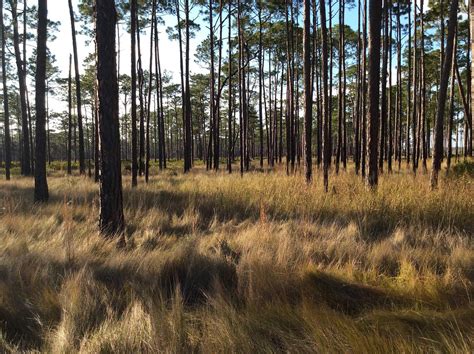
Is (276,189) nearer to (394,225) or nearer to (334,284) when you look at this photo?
(394,225)

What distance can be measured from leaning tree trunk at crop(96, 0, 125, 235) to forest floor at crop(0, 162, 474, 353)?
459 mm

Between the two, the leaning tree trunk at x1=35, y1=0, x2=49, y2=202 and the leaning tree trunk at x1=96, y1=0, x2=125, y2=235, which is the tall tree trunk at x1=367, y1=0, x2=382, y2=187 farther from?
the leaning tree trunk at x1=35, y1=0, x2=49, y2=202

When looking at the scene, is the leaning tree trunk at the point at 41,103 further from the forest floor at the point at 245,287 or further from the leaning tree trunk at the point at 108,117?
the leaning tree trunk at the point at 108,117

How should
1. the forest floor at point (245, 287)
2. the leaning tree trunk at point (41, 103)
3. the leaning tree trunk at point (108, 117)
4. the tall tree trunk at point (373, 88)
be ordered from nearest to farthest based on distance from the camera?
the forest floor at point (245, 287) → the leaning tree trunk at point (108, 117) → the tall tree trunk at point (373, 88) → the leaning tree trunk at point (41, 103)

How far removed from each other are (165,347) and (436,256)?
3309mm

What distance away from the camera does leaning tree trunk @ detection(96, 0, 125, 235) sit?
4.87m

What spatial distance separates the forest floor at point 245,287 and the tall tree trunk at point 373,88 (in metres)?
2.40

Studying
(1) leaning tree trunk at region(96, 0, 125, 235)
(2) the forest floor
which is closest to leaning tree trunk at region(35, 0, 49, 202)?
(2) the forest floor

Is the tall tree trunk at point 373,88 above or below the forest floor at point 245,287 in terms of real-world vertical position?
above

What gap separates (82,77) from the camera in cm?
2880

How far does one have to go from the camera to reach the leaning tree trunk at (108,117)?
192 inches

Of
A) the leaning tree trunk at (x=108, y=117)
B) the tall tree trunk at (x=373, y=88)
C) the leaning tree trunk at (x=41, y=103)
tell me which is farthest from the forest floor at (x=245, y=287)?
the leaning tree trunk at (x=41, y=103)

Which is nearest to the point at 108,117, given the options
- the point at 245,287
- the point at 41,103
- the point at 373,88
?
the point at 245,287

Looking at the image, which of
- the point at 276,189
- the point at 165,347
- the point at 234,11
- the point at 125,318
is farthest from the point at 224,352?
the point at 234,11
